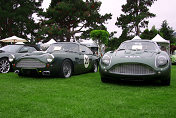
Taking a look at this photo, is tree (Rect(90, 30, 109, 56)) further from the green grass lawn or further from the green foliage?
the green grass lawn

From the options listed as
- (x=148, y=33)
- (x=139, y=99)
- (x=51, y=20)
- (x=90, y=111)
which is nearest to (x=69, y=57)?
(x=139, y=99)

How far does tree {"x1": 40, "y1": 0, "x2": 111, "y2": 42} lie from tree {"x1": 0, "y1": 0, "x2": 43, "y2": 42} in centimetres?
564

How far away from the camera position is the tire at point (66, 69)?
23.1 ft

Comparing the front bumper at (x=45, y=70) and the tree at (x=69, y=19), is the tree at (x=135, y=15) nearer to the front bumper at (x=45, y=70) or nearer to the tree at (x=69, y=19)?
the tree at (x=69, y=19)

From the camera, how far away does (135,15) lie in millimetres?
36969

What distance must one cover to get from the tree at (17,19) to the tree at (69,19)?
564cm

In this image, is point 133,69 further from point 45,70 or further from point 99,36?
point 99,36

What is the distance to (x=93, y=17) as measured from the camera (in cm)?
2970

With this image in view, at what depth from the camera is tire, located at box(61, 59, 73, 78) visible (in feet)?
23.1

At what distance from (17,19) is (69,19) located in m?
9.53

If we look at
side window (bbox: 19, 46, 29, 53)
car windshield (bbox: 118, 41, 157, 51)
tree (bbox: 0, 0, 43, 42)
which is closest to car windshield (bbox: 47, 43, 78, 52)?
side window (bbox: 19, 46, 29, 53)

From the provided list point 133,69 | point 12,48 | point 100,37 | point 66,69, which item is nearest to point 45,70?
point 66,69

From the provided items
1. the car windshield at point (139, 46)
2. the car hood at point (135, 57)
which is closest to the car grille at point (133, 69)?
the car hood at point (135, 57)

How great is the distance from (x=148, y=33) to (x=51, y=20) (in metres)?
16.2
